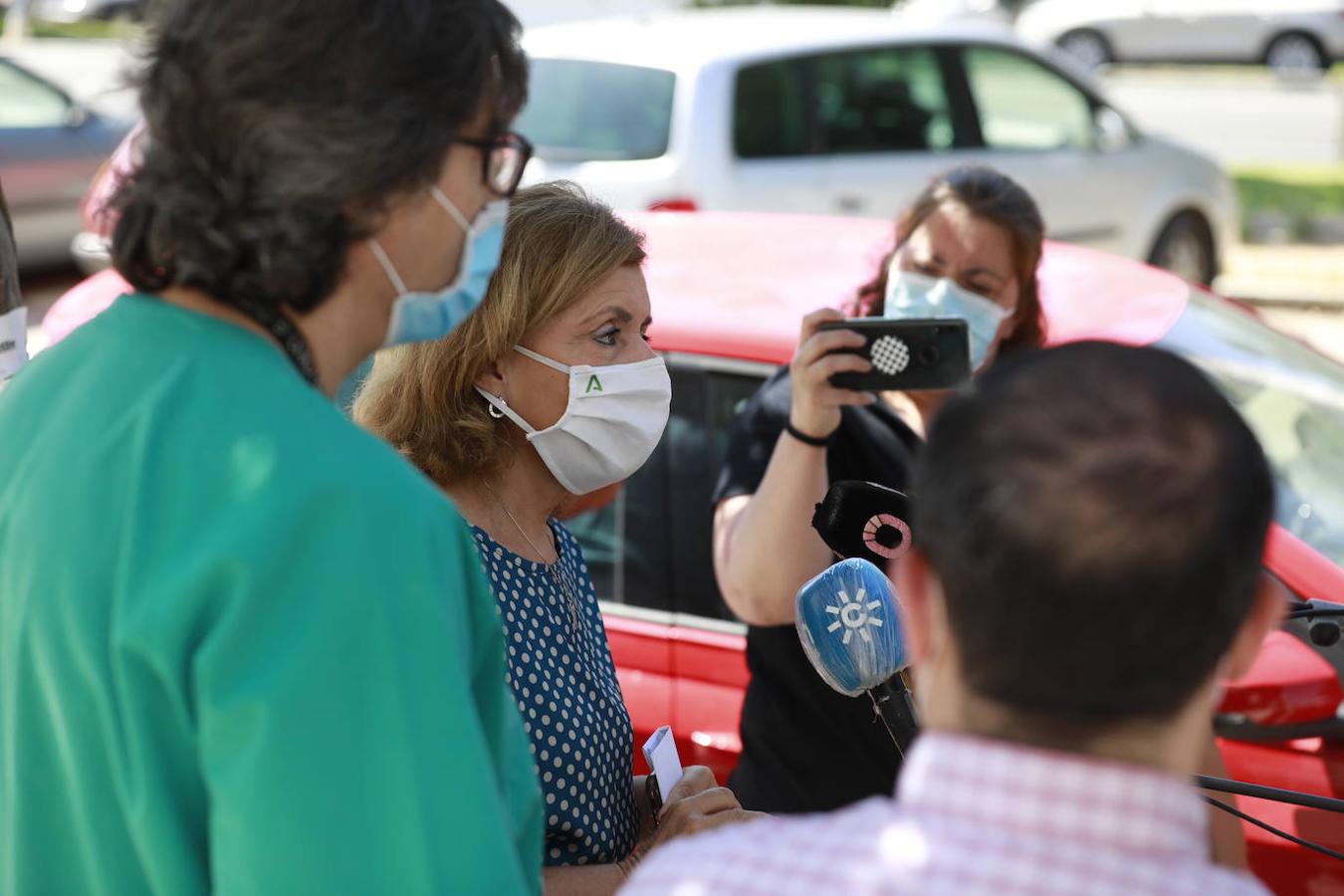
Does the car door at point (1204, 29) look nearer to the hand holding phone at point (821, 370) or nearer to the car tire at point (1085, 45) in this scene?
the car tire at point (1085, 45)

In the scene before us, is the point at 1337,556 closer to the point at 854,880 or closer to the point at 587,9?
the point at 854,880

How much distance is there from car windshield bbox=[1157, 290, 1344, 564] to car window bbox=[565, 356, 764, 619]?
995 millimetres

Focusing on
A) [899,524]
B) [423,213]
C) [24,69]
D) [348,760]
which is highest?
[423,213]

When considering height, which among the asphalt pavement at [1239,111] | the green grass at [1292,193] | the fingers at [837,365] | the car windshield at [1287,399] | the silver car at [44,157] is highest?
the fingers at [837,365]

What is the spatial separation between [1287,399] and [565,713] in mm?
2217

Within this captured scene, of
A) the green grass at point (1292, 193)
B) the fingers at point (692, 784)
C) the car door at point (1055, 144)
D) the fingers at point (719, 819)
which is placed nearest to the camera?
the fingers at point (719, 819)

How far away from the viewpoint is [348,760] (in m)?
1.27

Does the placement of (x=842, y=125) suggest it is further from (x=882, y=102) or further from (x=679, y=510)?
(x=679, y=510)

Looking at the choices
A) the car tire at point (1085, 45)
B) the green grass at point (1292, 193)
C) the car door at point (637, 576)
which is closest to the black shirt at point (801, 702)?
the car door at point (637, 576)

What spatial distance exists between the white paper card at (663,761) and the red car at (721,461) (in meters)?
0.96

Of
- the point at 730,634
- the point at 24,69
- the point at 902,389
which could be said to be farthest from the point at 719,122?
the point at 24,69

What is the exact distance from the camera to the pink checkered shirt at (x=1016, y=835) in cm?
106

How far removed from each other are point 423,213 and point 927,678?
63 centimetres

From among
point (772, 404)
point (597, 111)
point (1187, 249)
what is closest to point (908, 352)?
point (772, 404)
